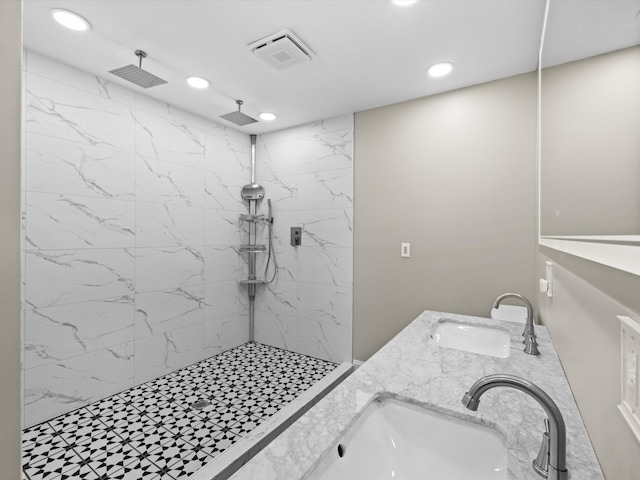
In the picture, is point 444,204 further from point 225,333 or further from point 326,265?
point 225,333

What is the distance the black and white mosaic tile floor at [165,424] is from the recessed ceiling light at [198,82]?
7.57ft

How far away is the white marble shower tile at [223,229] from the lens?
301cm

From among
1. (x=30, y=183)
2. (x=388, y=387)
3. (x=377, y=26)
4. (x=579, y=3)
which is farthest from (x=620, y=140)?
(x=30, y=183)

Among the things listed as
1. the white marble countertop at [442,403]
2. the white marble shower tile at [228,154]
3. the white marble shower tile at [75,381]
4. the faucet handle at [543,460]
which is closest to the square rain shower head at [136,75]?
the white marble shower tile at [228,154]

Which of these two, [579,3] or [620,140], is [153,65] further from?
[620,140]

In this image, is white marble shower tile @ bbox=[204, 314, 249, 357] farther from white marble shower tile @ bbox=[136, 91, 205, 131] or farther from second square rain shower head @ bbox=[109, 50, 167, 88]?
second square rain shower head @ bbox=[109, 50, 167, 88]

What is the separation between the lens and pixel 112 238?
2.28 metres

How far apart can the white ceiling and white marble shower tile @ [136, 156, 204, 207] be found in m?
0.57

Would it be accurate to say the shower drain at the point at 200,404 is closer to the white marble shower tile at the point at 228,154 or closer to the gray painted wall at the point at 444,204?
the gray painted wall at the point at 444,204

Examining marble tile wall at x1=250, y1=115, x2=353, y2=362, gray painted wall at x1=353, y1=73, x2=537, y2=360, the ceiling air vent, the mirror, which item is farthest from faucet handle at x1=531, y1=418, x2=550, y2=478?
marble tile wall at x1=250, y1=115, x2=353, y2=362

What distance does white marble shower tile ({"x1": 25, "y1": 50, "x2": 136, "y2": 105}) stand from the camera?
A: 191 centimetres

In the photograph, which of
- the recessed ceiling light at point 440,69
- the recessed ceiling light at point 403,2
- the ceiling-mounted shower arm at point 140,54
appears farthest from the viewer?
the recessed ceiling light at point 440,69

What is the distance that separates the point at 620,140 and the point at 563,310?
836 mm

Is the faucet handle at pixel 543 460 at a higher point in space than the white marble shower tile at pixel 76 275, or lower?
lower
